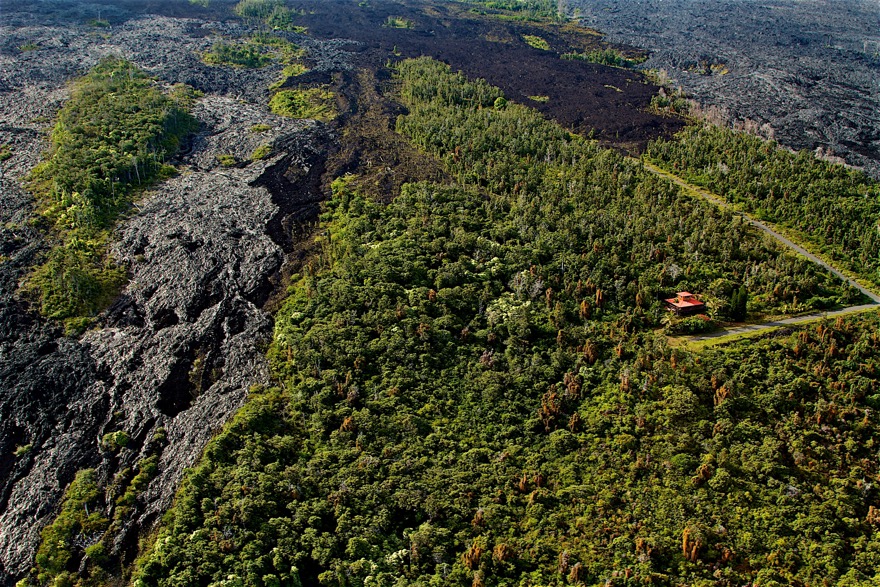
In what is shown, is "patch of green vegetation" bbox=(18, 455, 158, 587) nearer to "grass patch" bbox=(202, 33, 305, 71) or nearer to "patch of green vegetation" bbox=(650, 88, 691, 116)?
"patch of green vegetation" bbox=(650, 88, 691, 116)

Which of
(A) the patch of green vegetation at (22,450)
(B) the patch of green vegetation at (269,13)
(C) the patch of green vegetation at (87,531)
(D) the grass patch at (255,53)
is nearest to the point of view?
(C) the patch of green vegetation at (87,531)

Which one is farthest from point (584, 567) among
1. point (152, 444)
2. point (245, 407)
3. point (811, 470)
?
point (152, 444)

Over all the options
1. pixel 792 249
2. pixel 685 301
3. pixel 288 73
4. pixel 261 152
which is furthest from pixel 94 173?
pixel 792 249

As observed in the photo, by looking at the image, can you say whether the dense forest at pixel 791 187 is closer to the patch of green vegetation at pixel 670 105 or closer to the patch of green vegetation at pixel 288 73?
the patch of green vegetation at pixel 670 105

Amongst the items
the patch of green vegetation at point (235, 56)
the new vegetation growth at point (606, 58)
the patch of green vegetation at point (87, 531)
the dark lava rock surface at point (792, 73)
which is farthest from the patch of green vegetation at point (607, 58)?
the patch of green vegetation at point (87, 531)

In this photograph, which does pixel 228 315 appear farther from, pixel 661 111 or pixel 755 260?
pixel 661 111
